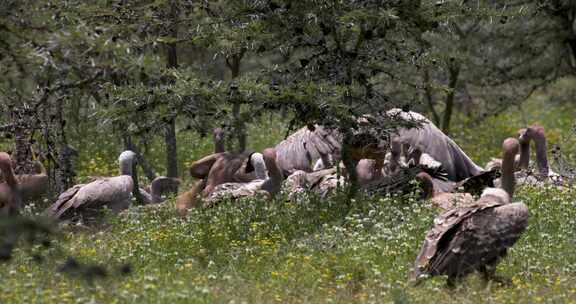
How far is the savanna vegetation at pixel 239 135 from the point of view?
759 cm

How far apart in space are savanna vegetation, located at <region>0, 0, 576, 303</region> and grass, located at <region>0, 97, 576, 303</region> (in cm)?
2

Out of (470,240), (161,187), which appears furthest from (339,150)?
(470,240)

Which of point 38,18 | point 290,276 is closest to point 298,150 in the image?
point 290,276

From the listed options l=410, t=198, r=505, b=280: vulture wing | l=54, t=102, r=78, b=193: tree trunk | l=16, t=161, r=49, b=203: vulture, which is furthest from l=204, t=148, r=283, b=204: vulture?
l=410, t=198, r=505, b=280: vulture wing

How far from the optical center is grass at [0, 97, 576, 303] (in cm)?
773

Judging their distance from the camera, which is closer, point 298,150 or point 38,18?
point 38,18

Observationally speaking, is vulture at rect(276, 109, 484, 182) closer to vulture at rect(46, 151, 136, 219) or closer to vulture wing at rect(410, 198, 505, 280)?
vulture at rect(46, 151, 136, 219)

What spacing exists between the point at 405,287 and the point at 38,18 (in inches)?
128

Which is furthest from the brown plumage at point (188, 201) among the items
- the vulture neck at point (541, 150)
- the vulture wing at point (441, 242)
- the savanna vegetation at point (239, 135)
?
the vulture neck at point (541, 150)

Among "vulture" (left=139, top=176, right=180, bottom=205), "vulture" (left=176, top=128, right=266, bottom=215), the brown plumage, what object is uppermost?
"vulture" (left=176, top=128, right=266, bottom=215)

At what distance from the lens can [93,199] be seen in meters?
12.0

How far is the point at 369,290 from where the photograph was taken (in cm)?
814

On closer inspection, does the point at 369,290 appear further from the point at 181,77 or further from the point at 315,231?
the point at 181,77

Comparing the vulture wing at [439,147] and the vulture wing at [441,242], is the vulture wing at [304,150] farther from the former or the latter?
the vulture wing at [441,242]
